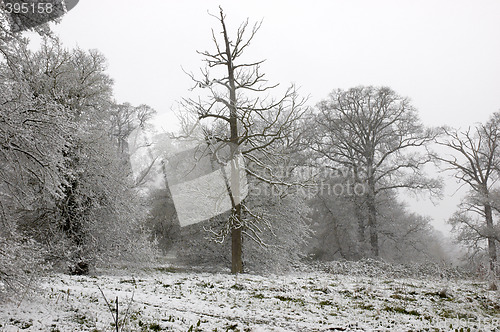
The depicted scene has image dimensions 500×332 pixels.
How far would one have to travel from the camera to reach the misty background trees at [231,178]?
5.99 meters

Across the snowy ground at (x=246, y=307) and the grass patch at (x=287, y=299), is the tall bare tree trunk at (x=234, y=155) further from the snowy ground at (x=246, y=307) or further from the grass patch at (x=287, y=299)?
the grass patch at (x=287, y=299)

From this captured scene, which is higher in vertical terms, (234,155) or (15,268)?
(234,155)

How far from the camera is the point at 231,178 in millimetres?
12820

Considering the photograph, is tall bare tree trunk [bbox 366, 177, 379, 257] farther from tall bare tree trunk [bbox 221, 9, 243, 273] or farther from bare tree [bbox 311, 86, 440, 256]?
tall bare tree trunk [bbox 221, 9, 243, 273]

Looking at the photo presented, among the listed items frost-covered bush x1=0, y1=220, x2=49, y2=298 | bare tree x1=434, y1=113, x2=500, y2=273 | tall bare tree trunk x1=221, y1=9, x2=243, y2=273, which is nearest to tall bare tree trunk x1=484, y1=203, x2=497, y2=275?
bare tree x1=434, y1=113, x2=500, y2=273

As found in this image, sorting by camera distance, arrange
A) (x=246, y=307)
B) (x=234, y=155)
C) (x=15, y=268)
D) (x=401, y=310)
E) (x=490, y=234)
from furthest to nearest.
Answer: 1. (x=490, y=234)
2. (x=234, y=155)
3. (x=401, y=310)
4. (x=246, y=307)
5. (x=15, y=268)

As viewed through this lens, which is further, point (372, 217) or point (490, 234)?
point (372, 217)

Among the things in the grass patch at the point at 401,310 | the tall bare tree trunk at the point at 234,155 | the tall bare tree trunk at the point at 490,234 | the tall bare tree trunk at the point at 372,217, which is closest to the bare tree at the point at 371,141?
the tall bare tree trunk at the point at 372,217

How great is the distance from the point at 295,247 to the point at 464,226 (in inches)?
352

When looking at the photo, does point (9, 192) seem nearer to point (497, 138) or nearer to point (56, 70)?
point (56, 70)

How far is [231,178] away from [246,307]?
642 cm

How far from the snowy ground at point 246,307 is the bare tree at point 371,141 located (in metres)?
13.0

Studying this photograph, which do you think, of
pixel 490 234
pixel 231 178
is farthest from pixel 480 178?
pixel 231 178

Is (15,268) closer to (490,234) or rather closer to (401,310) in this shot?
(401,310)
